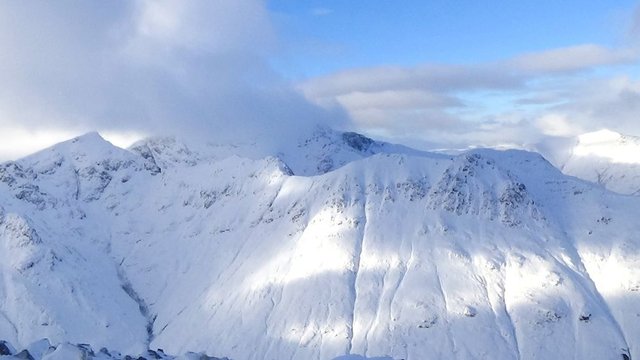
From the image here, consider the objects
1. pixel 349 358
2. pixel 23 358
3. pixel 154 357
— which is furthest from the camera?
pixel 154 357

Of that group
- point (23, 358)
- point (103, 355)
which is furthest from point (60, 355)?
point (103, 355)

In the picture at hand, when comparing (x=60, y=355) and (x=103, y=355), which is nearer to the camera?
(x=60, y=355)

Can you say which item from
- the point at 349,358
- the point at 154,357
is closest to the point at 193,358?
the point at 154,357

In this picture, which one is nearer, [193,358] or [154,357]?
[193,358]

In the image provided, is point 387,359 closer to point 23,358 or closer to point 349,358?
point 349,358

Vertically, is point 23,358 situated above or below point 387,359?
above

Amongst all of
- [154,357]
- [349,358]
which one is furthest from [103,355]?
[349,358]

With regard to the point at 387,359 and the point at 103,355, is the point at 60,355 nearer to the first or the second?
the point at 103,355

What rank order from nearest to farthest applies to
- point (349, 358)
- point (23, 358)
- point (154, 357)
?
1. point (23, 358)
2. point (349, 358)
3. point (154, 357)
